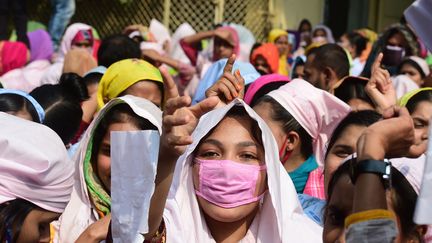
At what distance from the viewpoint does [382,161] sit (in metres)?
1.98

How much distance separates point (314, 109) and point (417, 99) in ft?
1.94

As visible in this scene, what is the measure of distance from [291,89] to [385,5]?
11528 mm

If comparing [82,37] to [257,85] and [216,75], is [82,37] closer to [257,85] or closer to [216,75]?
[216,75]

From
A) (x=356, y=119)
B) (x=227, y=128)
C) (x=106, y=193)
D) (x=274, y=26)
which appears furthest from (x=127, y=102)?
(x=274, y=26)

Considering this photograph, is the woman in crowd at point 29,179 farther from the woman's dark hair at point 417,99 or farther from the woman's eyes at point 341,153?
the woman's dark hair at point 417,99

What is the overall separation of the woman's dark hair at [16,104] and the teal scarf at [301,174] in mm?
1279

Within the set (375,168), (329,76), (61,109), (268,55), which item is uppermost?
(375,168)

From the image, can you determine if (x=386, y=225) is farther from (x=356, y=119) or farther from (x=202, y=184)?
(x=356, y=119)

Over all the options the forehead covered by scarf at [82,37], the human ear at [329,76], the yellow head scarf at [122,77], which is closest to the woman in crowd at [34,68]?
the forehead covered by scarf at [82,37]

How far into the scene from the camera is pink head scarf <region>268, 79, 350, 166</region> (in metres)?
4.13

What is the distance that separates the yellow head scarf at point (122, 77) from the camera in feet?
15.6

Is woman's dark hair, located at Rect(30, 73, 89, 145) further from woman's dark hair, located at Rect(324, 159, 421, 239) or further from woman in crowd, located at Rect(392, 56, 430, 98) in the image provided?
woman in crowd, located at Rect(392, 56, 430, 98)

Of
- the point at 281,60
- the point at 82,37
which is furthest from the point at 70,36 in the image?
the point at 281,60

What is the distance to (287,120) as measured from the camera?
407 cm
